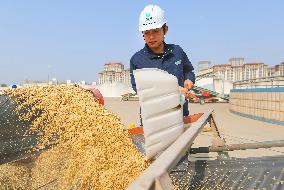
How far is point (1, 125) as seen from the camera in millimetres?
2662

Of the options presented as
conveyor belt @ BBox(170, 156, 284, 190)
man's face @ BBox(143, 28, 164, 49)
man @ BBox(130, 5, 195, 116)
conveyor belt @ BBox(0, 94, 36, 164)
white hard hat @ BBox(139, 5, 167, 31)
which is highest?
white hard hat @ BBox(139, 5, 167, 31)

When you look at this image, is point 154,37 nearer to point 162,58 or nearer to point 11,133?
point 162,58

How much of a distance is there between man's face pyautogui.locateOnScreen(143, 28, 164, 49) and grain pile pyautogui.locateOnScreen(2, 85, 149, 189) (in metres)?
0.69

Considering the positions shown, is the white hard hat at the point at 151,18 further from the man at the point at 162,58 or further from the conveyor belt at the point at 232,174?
the conveyor belt at the point at 232,174

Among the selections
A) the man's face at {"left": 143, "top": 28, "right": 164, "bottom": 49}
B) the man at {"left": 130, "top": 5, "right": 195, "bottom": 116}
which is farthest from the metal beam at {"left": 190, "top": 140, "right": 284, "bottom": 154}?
the man's face at {"left": 143, "top": 28, "right": 164, "bottom": 49}

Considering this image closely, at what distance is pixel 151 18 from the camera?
3000 mm

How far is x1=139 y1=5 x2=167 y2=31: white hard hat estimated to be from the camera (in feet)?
9.83

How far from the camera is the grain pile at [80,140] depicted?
8.33 ft

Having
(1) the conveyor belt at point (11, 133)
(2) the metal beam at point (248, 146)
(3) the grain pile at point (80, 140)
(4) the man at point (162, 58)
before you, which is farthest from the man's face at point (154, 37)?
(1) the conveyor belt at point (11, 133)

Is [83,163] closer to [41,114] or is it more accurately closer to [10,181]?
[41,114]

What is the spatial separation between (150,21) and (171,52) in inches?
20.7

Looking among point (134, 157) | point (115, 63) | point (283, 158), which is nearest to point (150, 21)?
point (134, 157)

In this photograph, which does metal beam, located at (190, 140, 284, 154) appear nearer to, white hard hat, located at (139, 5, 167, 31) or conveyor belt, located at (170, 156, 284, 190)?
conveyor belt, located at (170, 156, 284, 190)

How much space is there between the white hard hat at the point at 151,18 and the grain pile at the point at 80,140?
0.74m
